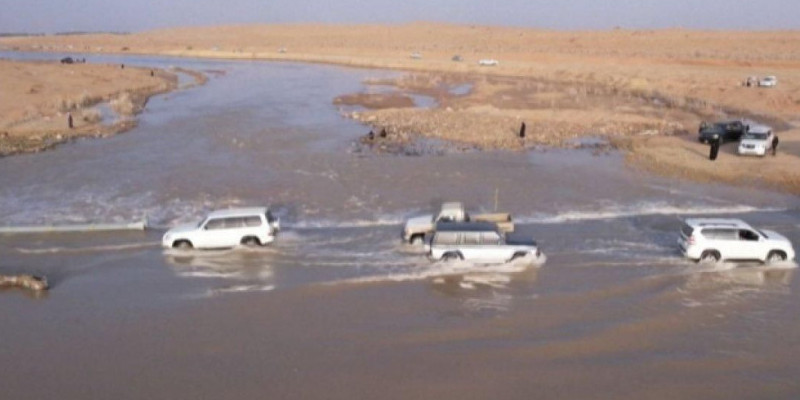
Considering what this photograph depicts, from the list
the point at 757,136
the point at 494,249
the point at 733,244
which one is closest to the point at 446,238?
the point at 494,249

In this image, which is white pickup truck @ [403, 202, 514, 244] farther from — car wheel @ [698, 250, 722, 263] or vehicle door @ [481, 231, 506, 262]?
car wheel @ [698, 250, 722, 263]

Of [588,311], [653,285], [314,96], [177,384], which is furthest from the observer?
[314,96]

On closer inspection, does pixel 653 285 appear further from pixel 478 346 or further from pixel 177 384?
pixel 177 384

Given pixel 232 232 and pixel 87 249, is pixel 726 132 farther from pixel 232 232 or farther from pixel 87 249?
pixel 87 249

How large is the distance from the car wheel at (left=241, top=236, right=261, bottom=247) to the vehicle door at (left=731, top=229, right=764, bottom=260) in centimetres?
1189

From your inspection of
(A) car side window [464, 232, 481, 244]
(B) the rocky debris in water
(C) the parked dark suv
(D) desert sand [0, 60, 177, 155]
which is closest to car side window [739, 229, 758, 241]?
(A) car side window [464, 232, 481, 244]

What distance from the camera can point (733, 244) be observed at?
61.3ft

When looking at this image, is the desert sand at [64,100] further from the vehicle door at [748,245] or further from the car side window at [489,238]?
the vehicle door at [748,245]

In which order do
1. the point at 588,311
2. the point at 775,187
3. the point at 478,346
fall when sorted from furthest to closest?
the point at 775,187
the point at 588,311
the point at 478,346

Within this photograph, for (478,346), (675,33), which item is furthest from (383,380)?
(675,33)

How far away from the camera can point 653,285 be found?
17484 mm

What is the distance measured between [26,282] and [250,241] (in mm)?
5374

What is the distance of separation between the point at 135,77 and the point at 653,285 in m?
71.5

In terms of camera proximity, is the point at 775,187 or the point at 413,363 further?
the point at 775,187
